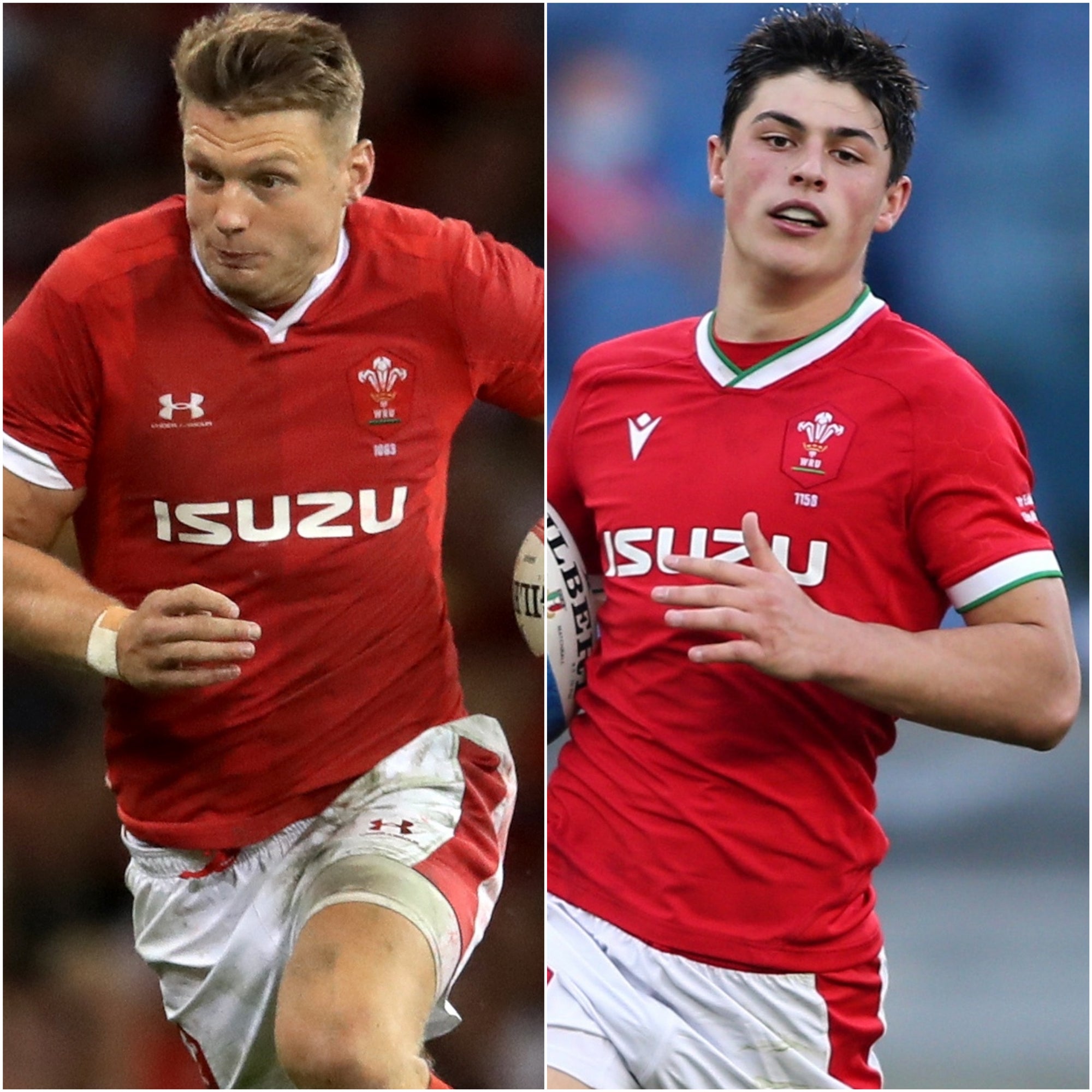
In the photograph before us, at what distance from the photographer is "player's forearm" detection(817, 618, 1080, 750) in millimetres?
1763

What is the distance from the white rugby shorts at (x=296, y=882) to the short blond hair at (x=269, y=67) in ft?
2.68

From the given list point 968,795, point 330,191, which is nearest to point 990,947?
point 968,795

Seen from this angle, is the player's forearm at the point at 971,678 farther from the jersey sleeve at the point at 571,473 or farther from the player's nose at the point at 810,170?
the player's nose at the point at 810,170

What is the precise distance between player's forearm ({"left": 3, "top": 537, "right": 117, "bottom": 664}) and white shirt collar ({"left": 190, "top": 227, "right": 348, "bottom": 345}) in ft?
1.30

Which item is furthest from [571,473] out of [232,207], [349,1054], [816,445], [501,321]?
[349,1054]

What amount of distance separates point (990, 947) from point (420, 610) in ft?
3.02

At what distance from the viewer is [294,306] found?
78.0 inches

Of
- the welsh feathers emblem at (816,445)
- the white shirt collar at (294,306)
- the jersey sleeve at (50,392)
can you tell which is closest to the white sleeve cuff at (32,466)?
the jersey sleeve at (50,392)

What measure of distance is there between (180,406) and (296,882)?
2.06ft

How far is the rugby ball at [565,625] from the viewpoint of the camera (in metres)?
2.03

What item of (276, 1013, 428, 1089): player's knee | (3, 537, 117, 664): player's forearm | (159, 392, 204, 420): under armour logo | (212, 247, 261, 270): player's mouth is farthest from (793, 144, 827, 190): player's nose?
(276, 1013, 428, 1089): player's knee

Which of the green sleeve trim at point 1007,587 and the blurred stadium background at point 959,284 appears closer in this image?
the green sleeve trim at point 1007,587

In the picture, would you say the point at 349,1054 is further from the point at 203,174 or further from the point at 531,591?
the point at 203,174

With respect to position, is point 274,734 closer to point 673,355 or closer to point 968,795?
point 673,355
